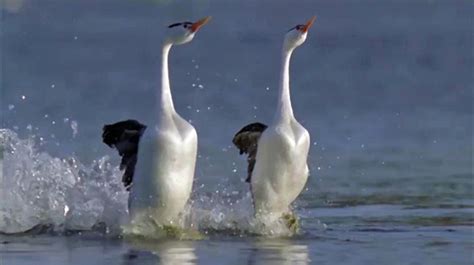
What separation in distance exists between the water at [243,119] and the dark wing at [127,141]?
1.29 ft

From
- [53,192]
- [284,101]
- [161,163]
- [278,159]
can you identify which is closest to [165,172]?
[161,163]

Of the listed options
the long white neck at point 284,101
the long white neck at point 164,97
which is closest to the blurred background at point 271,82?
the long white neck at point 284,101

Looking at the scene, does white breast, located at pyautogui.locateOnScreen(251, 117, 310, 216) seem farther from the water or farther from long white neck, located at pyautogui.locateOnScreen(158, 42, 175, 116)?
long white neck, located at pyautogui.locateOnScreen(158, 42, 175, 116)

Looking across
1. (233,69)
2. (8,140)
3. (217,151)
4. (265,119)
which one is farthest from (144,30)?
(8,140)

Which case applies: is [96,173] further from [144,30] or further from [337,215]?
[144,30]

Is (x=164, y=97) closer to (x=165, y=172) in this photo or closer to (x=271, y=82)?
(x=165, y=172)

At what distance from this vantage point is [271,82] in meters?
28.4

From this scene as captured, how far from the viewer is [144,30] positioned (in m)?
37.4

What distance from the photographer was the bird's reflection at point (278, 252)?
45.9 ft

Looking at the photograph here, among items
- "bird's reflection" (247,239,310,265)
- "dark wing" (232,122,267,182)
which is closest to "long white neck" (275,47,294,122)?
"dark wing" (232,122,267,182)

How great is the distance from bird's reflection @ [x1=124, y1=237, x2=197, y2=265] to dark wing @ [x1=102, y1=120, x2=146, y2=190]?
0.65m

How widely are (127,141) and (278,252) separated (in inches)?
67.8

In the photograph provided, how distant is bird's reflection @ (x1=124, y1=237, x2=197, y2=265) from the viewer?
Answer: 46.0ft

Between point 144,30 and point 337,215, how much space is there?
68.7 ft
